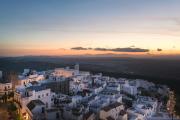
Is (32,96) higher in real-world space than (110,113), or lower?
higher

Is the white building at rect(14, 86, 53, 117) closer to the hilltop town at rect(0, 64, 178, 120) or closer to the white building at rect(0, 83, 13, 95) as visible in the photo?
the hilltop town at rect(0, 64, 178, 120)

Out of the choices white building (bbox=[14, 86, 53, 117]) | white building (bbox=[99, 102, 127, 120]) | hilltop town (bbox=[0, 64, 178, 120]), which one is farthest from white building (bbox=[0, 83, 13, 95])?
white building (bbox=[99, 102, 127, 120])

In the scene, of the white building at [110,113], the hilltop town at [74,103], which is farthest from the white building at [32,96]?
the white building at [110,113]

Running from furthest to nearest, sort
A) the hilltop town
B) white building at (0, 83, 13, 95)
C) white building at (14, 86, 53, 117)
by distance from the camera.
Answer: white building at (0, 83, 13, 95) → white building at (14, 86, 53, 117) → the hilltop town

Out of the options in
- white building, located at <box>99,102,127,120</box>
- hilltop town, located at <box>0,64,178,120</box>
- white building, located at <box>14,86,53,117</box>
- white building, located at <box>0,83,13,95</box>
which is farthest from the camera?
white building, located at <box>0,83,13,95</box>

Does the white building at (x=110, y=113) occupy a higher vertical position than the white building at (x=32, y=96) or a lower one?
lower

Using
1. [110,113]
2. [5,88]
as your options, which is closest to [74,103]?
[110,113]

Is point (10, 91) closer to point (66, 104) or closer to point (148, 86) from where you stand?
point (66, 104)

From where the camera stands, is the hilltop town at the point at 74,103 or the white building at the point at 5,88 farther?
the white building at the point at 5,88

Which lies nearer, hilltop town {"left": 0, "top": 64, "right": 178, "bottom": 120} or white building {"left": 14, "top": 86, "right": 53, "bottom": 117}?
hilltop town {"left": 0, "top": 64, "right": 178, "bottom": 120}

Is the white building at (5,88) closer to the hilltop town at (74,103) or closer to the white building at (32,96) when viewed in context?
the hilltop town at (74,103)

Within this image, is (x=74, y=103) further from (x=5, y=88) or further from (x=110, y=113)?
(x=5, y=88)
